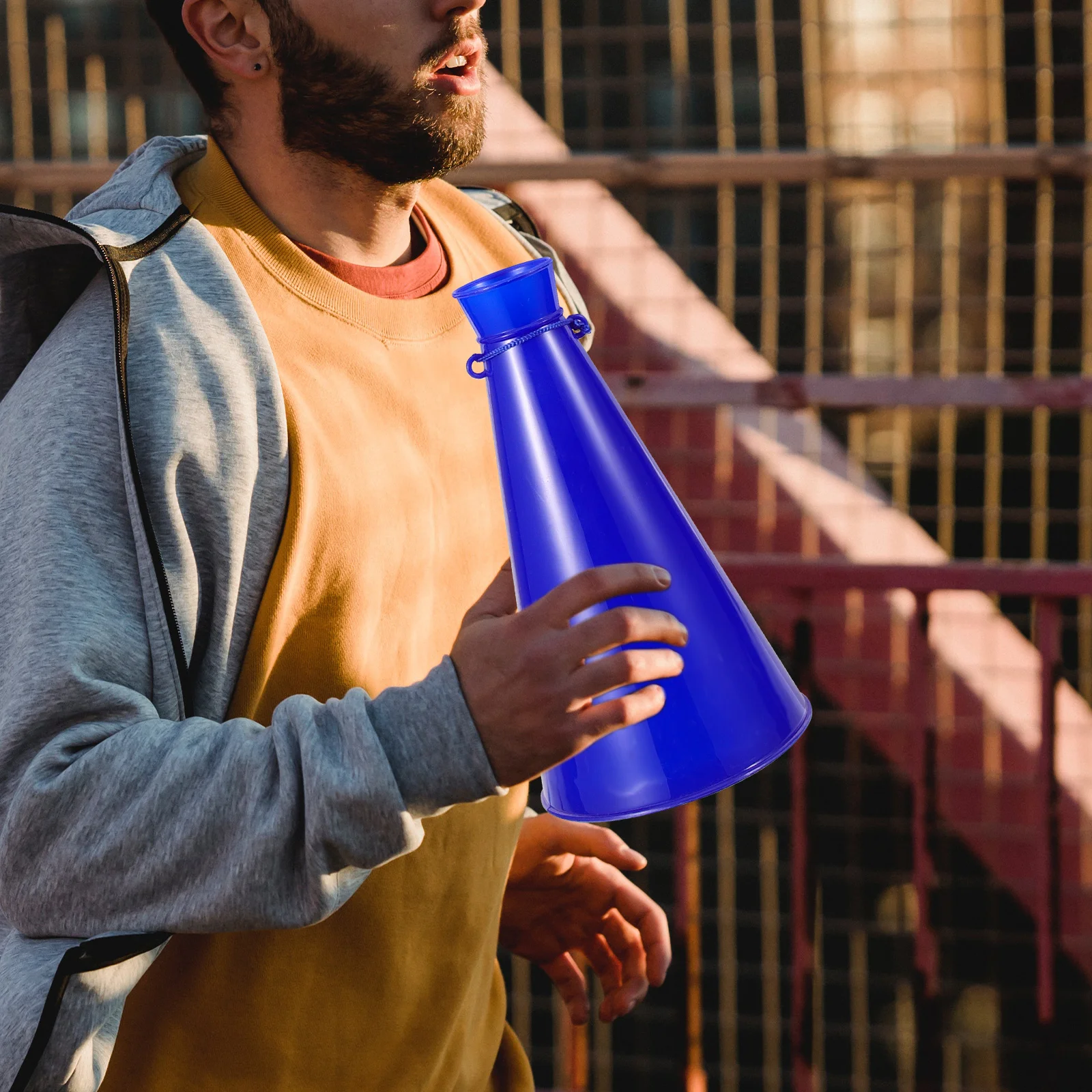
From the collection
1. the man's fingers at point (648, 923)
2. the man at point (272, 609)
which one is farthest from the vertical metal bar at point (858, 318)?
the man at point (272, 609)

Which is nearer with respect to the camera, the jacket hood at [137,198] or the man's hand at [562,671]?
the man's hand at [562,671]

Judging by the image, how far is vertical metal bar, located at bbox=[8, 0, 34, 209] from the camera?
5129mm

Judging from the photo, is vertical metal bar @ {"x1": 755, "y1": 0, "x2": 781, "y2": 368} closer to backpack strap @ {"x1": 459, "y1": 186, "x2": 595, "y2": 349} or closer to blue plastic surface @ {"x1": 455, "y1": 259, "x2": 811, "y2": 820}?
backpack strap @ {"x1": 459, "y1": 186, "x2": 595, "y2": 349}

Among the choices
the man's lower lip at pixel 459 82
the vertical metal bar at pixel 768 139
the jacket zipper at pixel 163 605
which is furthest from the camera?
the vertical metal bar at pixel 768 139

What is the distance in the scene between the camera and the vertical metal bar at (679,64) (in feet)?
15.8

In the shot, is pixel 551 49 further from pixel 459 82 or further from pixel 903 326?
pixel 459 82

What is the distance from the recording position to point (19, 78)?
5336mm

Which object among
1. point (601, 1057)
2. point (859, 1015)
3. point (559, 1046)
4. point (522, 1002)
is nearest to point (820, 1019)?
point (859, 1015)

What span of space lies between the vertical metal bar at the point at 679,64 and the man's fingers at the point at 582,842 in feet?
11.9

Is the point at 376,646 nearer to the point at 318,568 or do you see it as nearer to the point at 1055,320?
the point at 318,568

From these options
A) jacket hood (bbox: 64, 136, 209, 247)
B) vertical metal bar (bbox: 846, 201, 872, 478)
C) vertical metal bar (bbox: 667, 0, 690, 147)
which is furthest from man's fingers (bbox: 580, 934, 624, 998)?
vertical metal bar (bbox: 846, 201, 872, 478)

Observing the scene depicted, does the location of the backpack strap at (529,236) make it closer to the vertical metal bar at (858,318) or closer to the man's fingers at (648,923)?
the man's fingers at (648,923)

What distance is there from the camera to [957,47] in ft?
15.7

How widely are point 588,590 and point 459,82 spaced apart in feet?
2.04
